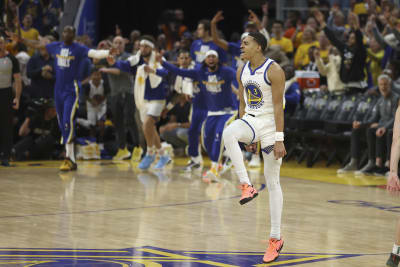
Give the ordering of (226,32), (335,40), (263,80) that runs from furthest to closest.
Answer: (226,32) → (335,40) → (263,80)

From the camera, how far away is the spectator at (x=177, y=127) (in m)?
15.4

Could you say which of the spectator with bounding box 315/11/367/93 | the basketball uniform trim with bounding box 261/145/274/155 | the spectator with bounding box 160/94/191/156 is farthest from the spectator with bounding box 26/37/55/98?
the basketball uniform trim with bounding box 261/145/274/155

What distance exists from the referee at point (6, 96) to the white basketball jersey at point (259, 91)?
7.24 meters

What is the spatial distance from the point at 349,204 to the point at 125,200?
111 inches

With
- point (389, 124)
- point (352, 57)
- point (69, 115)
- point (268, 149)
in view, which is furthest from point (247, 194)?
point (352, 57)

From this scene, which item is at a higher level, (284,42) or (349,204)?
(284,42)

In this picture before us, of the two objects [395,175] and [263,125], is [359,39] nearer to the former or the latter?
[263,125]

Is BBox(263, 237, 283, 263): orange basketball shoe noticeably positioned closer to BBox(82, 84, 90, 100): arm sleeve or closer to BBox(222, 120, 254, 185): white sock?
BBox(222, 120, 254, 185): white sock

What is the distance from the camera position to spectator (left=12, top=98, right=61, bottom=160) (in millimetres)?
14734

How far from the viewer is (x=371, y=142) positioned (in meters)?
13.1

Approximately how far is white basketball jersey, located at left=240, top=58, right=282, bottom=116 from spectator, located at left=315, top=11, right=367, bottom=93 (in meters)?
7.72

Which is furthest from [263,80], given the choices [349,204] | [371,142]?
[371,142]

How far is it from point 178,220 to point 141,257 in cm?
201

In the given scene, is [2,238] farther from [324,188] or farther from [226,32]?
[226,32]
